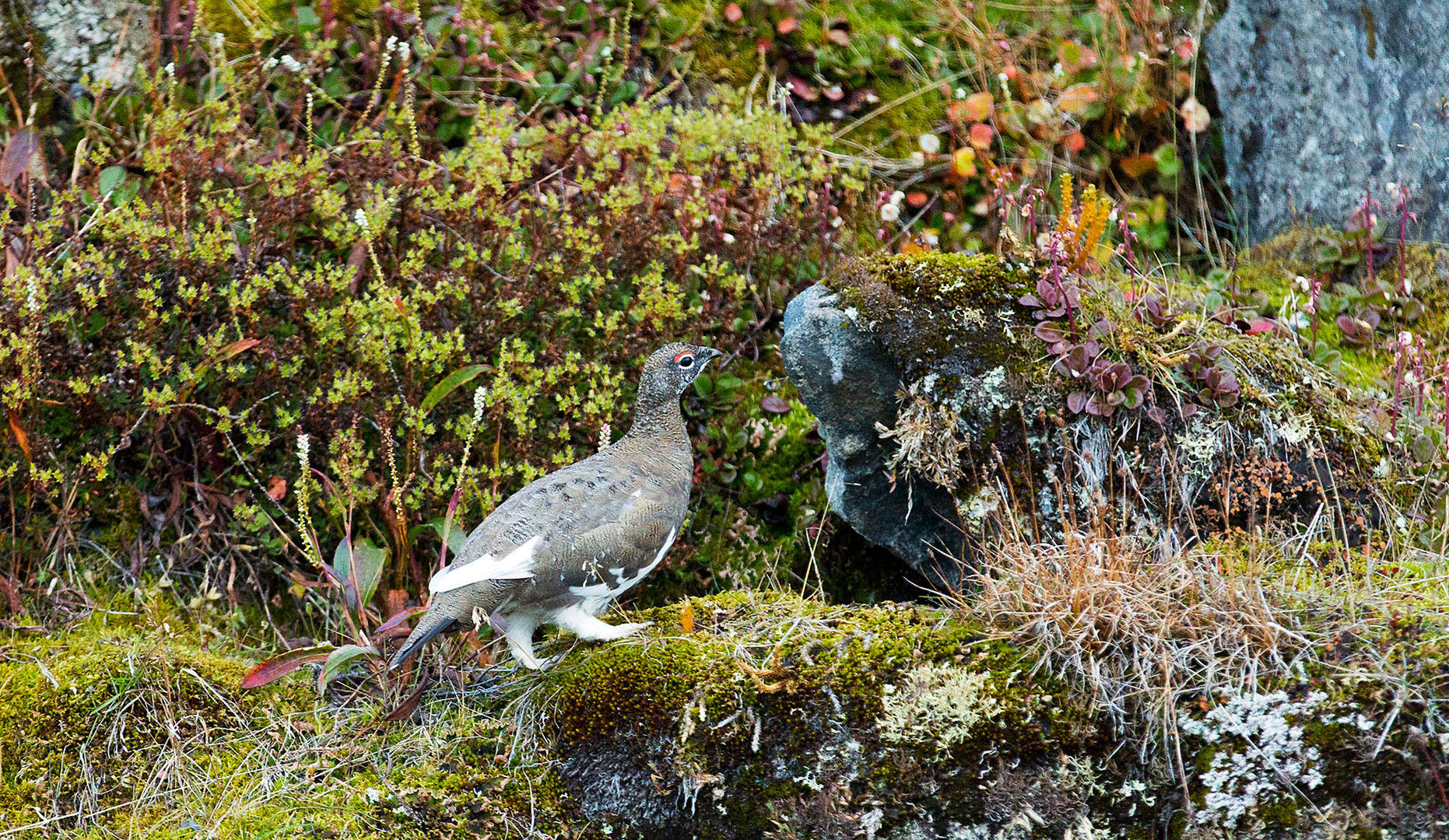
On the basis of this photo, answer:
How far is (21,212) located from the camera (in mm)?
4816

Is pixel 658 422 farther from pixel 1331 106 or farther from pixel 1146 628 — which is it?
pixel 1331 106

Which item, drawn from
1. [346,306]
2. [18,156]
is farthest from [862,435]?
[18,156]

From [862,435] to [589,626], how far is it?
1.19 m

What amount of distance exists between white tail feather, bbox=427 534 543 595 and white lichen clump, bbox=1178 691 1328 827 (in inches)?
76.4

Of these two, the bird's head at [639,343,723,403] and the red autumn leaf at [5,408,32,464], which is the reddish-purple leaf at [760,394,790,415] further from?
the red autumn leaf at [5,408,32,464]

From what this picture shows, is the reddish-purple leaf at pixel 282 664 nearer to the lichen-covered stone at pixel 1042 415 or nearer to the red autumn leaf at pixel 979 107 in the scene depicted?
the lichen-covered stone at pixel 1042 415

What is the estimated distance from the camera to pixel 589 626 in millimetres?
3625

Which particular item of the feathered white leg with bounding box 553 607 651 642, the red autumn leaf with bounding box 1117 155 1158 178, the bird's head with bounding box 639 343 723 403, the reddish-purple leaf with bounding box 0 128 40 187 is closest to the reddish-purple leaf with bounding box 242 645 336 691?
the feathered white leg with bounding box 553 607 651 642

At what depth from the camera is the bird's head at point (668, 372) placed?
4156 millimetres

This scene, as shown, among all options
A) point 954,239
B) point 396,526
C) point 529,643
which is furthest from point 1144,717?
point 954,239

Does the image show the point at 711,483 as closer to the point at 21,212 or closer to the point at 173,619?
the point at 173,619

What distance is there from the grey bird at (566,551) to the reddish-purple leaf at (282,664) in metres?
0.28

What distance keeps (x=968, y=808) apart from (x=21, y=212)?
4463 millimetres

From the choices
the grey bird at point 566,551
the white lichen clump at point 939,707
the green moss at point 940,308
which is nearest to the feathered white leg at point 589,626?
the grey bird at point 566,551
